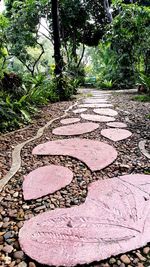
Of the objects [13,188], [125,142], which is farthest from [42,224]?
[125,142]

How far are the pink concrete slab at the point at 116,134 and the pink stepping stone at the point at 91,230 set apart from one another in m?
1.02

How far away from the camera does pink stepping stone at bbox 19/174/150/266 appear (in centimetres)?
91

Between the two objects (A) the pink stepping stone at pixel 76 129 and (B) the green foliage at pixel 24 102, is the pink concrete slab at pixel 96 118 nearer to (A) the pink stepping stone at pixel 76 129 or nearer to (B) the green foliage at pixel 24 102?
(A) the pink stepping stone at pixel 76 129

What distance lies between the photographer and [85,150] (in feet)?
6.39

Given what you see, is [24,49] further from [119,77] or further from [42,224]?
[42,224]

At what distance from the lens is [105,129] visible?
259 centimetres


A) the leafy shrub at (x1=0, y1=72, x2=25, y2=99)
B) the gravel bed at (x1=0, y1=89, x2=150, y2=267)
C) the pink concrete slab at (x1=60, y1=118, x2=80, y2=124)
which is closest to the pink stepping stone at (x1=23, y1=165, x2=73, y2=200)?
the gravel bed at (x1=0, y1=89, x2=150, y2=267)

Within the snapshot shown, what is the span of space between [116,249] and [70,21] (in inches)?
472

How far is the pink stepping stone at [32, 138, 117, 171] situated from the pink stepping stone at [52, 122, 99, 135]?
274 mm

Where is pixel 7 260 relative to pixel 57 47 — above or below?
below

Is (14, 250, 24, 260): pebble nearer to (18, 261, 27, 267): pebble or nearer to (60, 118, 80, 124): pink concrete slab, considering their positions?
(18, 261, 27, 267): pebble

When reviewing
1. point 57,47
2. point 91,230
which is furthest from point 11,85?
point 91,230

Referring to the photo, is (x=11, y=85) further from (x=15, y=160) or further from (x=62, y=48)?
(x=62, y=48)

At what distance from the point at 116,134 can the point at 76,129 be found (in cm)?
48
